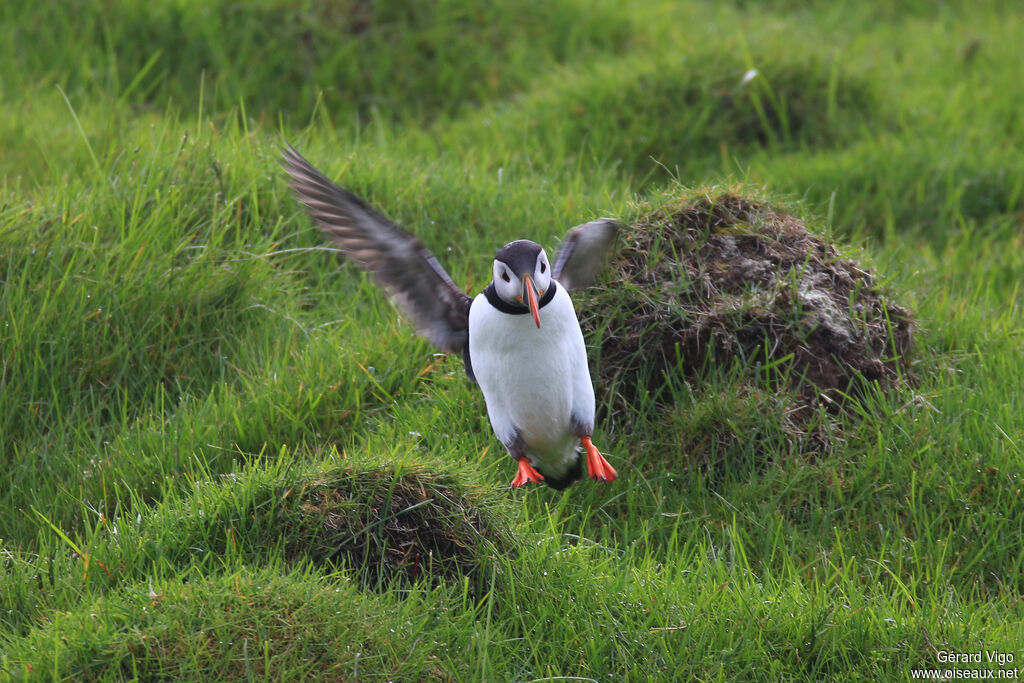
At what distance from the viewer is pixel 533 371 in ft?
13.6

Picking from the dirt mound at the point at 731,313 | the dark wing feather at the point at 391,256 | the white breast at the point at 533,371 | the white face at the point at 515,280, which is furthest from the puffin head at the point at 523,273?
the dirt mound at the point at 731,313

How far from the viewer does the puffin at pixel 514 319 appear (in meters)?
4.11

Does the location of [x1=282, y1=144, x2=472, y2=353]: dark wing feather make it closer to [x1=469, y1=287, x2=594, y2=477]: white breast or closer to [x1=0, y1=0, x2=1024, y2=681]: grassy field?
[x1=469, y1=287, x2=594, y2=477]: white breast

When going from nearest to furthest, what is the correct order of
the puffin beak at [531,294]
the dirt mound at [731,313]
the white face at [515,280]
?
1. the puffin beak at [531,294]
2. the white face at [515,280]
3. the dirt mound at [731,313]

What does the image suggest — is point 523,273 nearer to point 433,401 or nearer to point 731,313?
point 433,401

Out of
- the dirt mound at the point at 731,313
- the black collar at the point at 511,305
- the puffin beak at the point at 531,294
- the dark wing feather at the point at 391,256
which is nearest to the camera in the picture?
the puffin beak at the point at 531,294

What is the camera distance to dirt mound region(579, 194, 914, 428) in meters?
4.97

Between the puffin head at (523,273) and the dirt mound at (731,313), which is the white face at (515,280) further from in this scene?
the dirt mound at (731,313)

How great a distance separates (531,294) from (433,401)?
1.31 meters

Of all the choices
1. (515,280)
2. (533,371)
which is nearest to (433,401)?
(533,371)

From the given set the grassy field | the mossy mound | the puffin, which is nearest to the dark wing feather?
the puffin

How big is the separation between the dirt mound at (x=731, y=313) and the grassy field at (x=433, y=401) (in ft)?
0.40

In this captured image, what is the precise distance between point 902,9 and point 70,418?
873 cm

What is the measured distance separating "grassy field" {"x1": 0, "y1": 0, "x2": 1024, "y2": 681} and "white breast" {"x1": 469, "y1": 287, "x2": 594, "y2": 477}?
30cm
